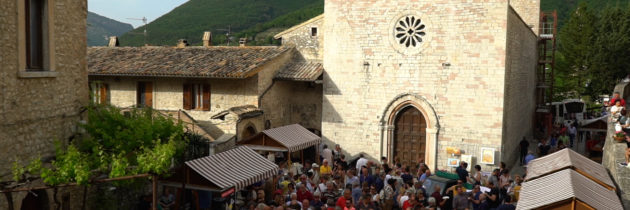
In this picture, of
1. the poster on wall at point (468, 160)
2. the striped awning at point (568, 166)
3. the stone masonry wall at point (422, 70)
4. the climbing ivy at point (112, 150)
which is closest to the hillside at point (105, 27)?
the stone masonry wall at point (422, 70)

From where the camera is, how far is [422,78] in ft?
56.0

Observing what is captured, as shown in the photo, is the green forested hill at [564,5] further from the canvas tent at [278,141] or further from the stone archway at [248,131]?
the canvas tent at [278,141]

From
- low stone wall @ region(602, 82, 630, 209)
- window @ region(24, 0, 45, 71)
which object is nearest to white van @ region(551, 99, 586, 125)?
low stone wall @ region(602, 82, 630, 209)

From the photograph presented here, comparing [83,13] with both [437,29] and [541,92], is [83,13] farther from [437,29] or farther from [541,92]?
[541,92]

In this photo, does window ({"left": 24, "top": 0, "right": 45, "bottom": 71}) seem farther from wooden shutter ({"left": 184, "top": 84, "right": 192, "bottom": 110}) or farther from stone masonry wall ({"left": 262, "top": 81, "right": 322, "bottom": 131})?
stone masonry wall ({"left": 262, "top": 81, "right": 322, "bottom": 131})

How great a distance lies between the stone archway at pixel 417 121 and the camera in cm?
1694

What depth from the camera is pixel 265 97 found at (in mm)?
18625

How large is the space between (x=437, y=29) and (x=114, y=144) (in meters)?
11.1

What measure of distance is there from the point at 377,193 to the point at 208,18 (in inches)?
2224

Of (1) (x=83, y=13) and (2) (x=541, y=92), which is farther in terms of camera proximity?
(2) (x=541, y=92)

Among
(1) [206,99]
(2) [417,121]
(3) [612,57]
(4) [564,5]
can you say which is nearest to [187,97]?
(1) [206,99]

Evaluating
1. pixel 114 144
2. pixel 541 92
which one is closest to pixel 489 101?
pixel 114 144

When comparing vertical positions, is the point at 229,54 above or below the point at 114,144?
above

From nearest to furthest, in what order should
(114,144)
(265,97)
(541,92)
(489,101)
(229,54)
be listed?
(114,144), (489,101), (265,97), (229,54), (541,92)
